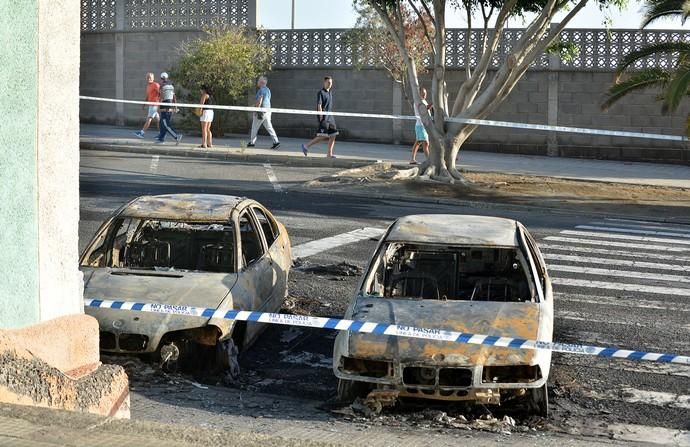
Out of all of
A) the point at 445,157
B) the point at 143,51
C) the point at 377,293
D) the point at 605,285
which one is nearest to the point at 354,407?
the point at 377,293

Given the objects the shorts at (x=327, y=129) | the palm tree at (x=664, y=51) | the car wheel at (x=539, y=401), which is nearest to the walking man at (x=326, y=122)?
the shorts at (x=327, y=129)

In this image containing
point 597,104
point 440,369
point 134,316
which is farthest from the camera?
point 597,104

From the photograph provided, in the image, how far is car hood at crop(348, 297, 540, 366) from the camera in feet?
26.6

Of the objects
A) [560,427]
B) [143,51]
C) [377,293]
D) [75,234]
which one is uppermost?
[143,51]

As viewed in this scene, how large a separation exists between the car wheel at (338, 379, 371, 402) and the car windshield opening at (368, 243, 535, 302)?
49.7 inches

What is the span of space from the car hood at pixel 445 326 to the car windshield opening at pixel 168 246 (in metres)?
2.27

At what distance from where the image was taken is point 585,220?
61.7ft

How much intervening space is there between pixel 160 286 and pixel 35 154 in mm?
3048

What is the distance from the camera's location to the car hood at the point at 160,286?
952 centimetres

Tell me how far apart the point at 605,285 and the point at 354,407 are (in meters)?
5.77

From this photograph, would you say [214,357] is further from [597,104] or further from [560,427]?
[597,104]

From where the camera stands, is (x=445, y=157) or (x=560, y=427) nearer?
(x=560, y=427)

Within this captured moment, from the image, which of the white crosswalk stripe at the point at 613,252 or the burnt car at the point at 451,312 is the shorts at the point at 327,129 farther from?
the burnt car at the point at 451,312

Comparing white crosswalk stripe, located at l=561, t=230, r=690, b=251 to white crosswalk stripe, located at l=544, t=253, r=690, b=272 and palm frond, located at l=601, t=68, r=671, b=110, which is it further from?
palm frond, located at l=601, t=68, r=671, b=110
